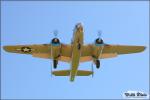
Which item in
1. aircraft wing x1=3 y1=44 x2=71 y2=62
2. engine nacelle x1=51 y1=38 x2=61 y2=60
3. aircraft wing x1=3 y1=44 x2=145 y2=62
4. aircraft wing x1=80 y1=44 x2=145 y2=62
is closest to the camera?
engine nacelle x1=51 y1=38 x2=61 y2=60

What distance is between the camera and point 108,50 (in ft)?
172

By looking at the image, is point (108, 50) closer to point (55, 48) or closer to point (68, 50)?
point (68, 50)

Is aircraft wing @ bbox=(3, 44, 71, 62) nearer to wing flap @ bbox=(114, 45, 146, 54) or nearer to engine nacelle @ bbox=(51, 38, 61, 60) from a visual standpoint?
engine nacelle @ bbox=(51, 38, 61, 60)

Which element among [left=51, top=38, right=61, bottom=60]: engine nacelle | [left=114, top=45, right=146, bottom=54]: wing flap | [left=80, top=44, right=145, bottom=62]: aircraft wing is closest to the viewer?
[left=51, top=38, right=61, bottom=60]: engine nacelle

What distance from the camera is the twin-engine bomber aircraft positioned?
159 feet

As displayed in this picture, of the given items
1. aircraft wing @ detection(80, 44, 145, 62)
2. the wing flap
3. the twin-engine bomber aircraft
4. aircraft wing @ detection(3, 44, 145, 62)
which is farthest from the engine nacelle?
the wing flap

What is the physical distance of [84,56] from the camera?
52.4 m

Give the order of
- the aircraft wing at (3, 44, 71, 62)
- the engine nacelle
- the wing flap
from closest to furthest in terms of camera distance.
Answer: the engine nacelle
the aircraft wing at (3, 44, 71, 62)
the wing flap

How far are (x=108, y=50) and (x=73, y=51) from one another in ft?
24.1

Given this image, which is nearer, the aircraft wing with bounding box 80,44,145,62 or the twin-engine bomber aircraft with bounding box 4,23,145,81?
the twin-engine bomber aircraft with bounding box 4,23,145,81

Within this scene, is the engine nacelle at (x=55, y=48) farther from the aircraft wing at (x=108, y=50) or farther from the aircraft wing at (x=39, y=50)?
the aircraft wing at (x=108, y=50)

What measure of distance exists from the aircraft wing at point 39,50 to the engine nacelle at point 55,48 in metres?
0.83

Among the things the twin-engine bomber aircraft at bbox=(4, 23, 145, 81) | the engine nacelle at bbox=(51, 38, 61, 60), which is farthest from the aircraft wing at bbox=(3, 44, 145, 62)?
the engine nacelle at bbox=(51, 38, 61, 60)

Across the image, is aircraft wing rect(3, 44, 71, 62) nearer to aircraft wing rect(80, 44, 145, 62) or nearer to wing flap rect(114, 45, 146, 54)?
aircraft wing rect(80, 44, 145, 62)
